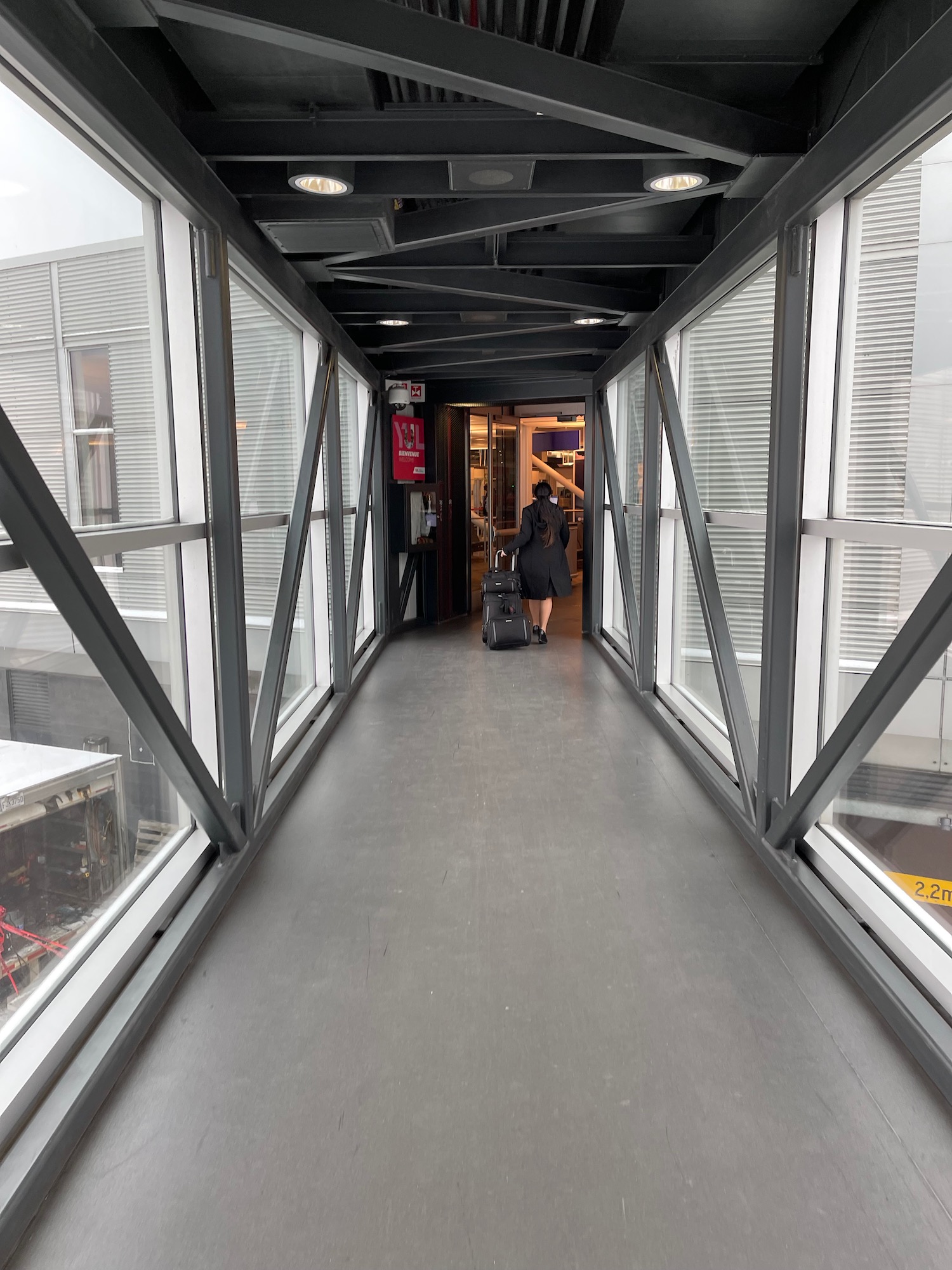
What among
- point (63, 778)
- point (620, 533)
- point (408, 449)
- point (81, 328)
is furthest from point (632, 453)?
point (63, 778)

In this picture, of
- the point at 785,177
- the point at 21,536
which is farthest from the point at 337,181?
the point at 21,536

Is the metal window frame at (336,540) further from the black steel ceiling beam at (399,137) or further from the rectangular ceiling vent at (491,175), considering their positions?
the black steel ceiling beam at (399,137)

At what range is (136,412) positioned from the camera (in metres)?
3.18

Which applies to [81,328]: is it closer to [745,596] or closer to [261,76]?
[261,76]

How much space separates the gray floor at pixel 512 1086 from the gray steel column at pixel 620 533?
3.26m

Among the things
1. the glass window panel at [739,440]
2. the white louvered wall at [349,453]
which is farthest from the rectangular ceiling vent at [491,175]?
the white louvered wall at [349,453]

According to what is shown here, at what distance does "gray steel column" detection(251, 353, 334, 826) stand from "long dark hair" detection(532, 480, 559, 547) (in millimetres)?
4329

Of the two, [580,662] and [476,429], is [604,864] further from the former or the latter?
[476,429]

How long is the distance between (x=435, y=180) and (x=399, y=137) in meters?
0.45

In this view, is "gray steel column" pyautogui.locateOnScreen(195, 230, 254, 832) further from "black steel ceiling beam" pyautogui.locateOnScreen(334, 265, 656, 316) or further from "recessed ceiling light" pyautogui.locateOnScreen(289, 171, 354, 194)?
"black steel ceiling beam" pyautogui.locateOnScreen(334, 265, 656, 316)

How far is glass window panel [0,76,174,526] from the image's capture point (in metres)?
2.27

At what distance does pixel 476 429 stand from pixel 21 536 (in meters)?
10.0

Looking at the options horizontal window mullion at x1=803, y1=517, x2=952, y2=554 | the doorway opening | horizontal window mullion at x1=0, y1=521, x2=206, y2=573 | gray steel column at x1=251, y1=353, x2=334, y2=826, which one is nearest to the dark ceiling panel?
horizontal window mullion at x1=0, y1=521, x2=206, y2=573

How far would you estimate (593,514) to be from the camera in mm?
9273
